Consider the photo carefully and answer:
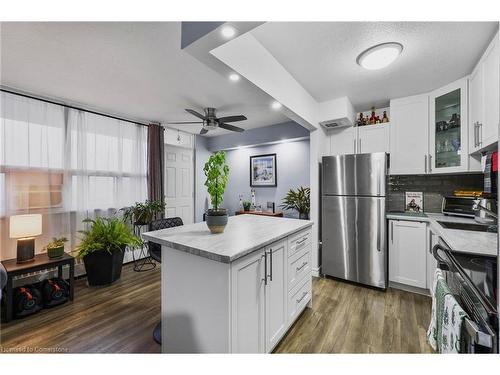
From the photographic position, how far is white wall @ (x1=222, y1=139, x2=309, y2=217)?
4.10 m

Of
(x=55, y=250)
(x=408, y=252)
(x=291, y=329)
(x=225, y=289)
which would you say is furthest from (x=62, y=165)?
(x=408, y=252)


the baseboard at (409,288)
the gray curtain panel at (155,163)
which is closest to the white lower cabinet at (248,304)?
the baseboard at (409,288)

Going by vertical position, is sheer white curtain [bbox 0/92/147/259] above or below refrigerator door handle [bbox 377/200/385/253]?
above

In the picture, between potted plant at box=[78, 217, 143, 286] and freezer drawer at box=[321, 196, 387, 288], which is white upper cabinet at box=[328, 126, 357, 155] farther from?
potted plant at box=[78, 217, 143, 286]

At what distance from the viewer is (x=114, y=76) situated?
227 cm

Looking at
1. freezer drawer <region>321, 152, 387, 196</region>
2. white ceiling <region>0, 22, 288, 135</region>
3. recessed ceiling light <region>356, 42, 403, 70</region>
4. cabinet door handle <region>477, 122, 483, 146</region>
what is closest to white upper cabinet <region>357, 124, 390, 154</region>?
freezer drawer <region>321, 152, 387, 196</region>

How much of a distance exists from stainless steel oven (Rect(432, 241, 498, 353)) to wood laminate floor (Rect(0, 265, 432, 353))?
1.02 m

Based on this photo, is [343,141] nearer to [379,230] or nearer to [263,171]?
[379,230]

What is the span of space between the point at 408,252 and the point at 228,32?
113 inches

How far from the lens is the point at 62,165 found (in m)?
2.89

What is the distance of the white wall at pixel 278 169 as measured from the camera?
4.10 meters

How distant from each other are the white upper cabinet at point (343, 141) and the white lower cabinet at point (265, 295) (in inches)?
67.7

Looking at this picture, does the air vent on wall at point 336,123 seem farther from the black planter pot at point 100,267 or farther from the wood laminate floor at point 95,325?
the black planter pot at point 100,267
